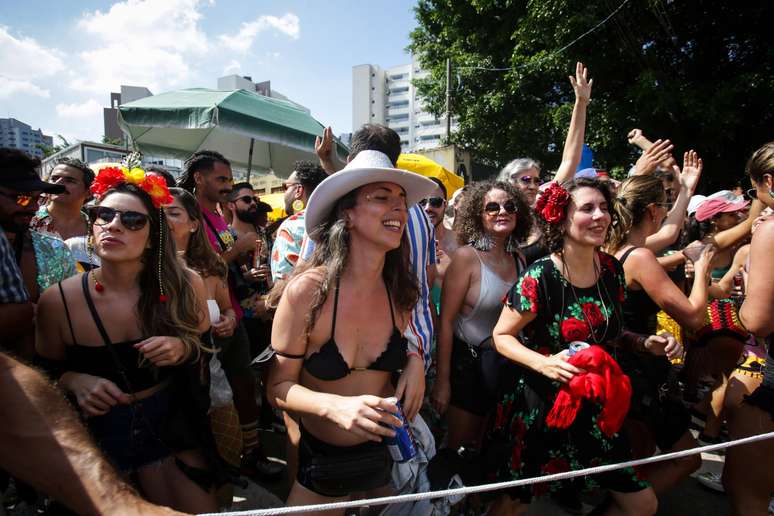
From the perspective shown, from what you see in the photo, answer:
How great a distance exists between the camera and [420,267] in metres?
2.82

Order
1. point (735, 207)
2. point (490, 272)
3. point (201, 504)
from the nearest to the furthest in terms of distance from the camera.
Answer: point (201, 504)
point (490, 272)
point (735, 207)

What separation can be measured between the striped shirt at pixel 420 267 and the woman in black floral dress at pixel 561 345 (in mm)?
391

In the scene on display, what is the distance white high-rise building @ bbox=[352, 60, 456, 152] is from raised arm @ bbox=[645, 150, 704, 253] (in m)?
97.5

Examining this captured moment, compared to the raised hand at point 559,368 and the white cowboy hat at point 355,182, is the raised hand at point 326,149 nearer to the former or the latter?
the white cowboy hat at point 355,182

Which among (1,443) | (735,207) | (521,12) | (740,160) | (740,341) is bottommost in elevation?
(740,341)

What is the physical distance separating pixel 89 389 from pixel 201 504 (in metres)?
0.70

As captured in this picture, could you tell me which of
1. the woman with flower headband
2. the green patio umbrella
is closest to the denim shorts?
the woman with flower headband

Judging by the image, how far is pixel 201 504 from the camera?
201 centimetres

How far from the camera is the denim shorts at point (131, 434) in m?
1.93

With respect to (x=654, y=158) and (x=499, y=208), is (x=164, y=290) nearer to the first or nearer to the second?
(x=499, y=208)

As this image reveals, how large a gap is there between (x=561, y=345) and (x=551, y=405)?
1.01ft

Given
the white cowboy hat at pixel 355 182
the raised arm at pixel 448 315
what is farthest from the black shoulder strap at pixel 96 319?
the raised arm at pixel 448 315

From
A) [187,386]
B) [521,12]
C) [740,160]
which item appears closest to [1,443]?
[187,386]

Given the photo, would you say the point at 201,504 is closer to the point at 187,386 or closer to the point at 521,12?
the point at 187,386
